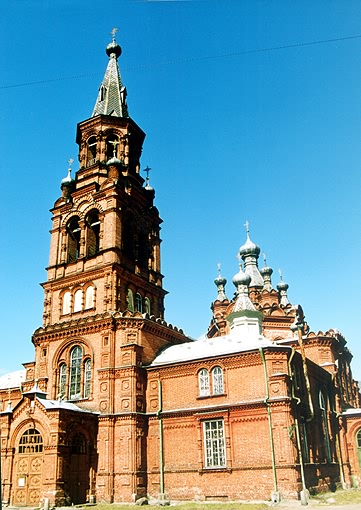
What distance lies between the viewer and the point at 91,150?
102 ft

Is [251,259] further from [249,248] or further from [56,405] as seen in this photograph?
[56,405]

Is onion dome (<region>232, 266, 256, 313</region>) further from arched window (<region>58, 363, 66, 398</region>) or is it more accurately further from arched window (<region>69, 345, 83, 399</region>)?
arched window (<region>58, 363, 66, 398</region>)

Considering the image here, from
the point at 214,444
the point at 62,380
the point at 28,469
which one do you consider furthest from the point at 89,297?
the point at 214,444

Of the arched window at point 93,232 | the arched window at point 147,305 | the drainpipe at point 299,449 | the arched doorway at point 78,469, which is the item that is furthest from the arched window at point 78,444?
the arched window at point 93,232

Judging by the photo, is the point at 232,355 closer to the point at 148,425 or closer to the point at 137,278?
the point at 148,425

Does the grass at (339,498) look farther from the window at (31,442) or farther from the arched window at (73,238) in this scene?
the arched window at (73,238)

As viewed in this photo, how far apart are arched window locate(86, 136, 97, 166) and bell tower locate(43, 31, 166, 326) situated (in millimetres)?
62

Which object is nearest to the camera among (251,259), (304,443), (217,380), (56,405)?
(56,405)

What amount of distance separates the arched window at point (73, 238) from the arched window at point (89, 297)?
2.98 metres

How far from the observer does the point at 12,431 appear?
72.6 ft

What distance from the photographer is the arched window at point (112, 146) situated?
30531mm

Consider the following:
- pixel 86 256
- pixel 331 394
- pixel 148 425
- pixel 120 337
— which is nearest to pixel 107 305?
pixel 120 337

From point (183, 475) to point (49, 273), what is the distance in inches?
533

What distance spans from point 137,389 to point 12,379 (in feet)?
36.3
